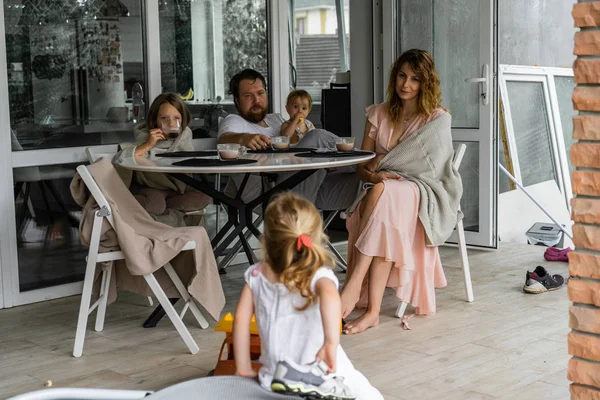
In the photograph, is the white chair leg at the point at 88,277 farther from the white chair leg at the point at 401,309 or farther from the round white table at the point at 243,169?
the white chair leg at the point at 401,309

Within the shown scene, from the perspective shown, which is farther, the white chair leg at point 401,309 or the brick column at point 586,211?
the white chair leg at point 401,309

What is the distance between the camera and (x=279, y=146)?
4703 millimetres

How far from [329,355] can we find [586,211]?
32.4 inches

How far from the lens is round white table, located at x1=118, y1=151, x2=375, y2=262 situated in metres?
3.88

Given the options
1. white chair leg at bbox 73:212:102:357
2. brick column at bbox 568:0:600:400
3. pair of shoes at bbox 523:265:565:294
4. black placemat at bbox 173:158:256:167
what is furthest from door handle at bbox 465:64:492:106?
brick column at bbox 568:0:600:400

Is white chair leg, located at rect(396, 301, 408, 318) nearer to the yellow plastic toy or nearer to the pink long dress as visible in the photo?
the pink long dress

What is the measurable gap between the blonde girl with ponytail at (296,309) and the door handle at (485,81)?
3.85 m

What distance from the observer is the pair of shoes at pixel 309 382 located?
84.6 inches

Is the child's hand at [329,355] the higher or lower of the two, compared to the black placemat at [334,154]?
lower

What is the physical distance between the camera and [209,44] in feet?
18.2

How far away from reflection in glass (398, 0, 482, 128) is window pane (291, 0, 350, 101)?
3554mm

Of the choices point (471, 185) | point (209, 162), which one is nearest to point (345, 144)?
point (209, 162)

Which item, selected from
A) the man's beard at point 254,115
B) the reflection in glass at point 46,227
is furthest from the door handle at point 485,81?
the reflection in glass at point 46,227

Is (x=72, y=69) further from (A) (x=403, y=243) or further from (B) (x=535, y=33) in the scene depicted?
(B) (x=535, y=33)
